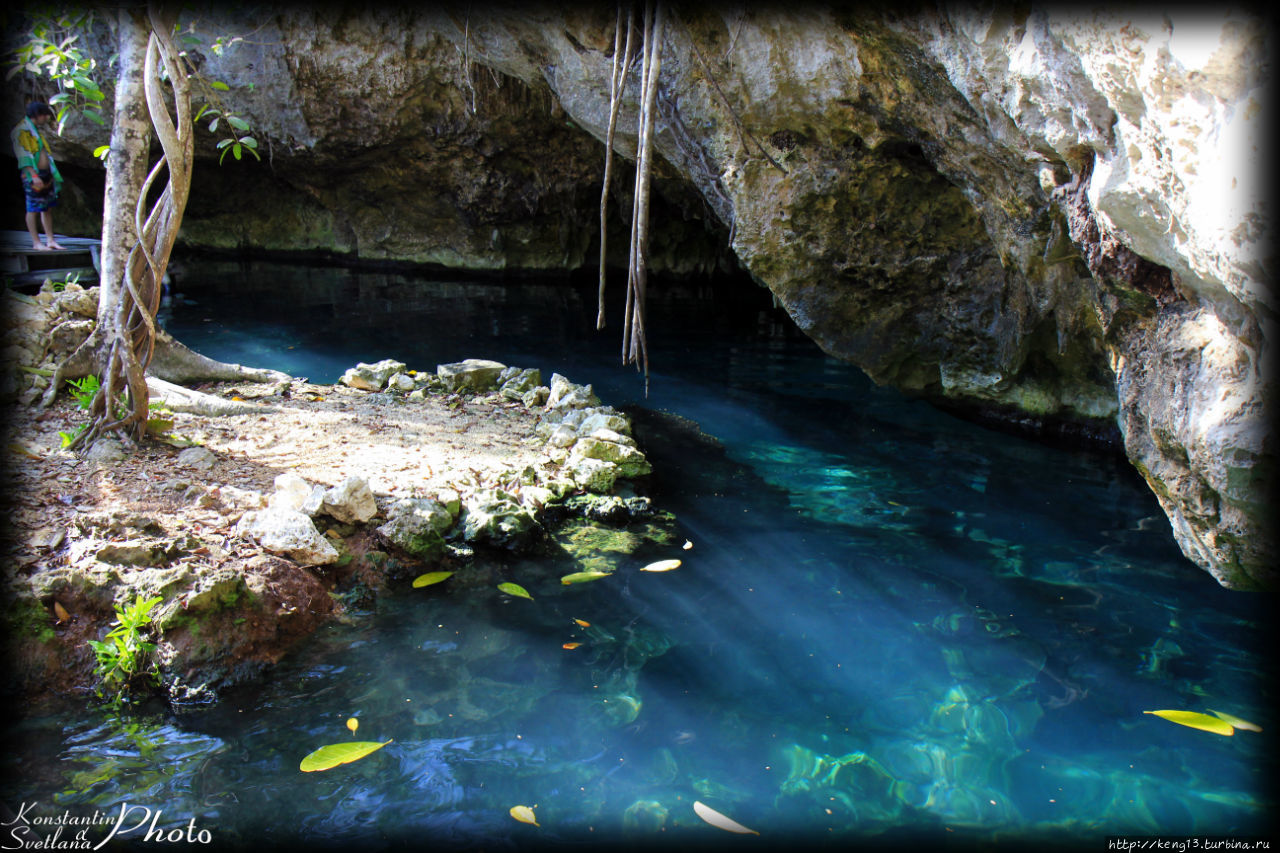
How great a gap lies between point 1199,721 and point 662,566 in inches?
90.4

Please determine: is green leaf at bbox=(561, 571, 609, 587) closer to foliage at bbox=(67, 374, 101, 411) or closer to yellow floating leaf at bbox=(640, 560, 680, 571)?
yellow floating leaf at bbox=(640, 560, 680, 571)

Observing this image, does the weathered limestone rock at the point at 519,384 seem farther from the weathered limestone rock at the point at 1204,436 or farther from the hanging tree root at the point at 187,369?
the weathered limestone rock at the point at 1204,436

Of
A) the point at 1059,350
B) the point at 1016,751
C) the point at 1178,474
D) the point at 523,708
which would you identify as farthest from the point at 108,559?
the point at 1059,350

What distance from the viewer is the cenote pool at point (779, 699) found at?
2.39 m

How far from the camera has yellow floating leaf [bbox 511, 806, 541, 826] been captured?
2.35 meters

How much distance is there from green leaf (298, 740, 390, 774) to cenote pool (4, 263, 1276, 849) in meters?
0.04

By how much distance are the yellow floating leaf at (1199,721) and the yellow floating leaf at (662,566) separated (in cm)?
211

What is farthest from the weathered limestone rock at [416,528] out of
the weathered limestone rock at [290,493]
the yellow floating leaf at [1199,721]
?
the yellow floating leaf at [1199,721]

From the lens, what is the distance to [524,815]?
237cm

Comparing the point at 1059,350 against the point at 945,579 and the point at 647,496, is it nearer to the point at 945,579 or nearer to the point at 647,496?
the point at 945,579

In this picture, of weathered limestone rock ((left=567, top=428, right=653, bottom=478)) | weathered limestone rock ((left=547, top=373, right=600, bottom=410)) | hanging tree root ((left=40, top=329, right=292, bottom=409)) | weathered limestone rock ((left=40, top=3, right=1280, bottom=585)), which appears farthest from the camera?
weathered limestone rock ((left=547, top=373, right=600, bottom=410))

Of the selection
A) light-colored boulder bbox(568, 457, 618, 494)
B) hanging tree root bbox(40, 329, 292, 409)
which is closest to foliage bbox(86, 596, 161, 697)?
light-colored boulder bbox(568, 457, 618, 494)

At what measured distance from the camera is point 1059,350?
545 cm

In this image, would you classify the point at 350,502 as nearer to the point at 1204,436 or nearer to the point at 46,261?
the point at 1204,436
